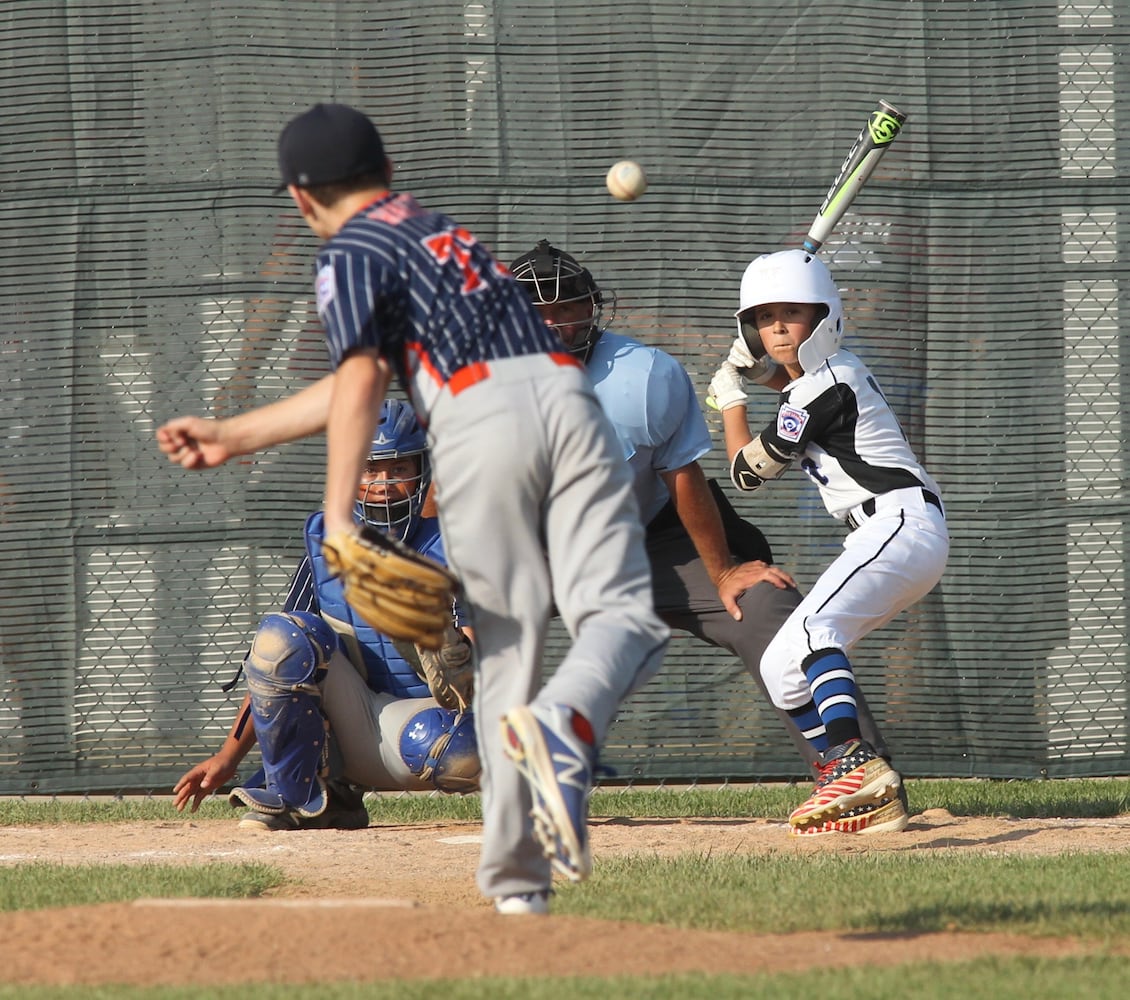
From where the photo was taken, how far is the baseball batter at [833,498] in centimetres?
529

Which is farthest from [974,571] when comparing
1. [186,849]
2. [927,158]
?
Result: [186,849]

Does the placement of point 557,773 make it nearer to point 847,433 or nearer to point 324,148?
point 324,148

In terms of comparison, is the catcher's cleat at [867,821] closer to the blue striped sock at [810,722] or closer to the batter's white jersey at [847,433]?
the blue striped sock at [810,722]

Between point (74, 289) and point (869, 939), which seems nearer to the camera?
point (869, 939)

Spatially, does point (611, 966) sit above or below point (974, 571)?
below

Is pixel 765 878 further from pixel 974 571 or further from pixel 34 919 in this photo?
pixel 974 571

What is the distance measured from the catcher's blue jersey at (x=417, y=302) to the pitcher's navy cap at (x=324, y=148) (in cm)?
10

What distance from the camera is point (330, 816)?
5.85 meters

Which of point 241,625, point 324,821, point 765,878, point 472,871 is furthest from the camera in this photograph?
point 241,625

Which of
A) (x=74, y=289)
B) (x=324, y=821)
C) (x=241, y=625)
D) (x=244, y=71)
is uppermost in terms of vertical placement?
(x=244, y=71)

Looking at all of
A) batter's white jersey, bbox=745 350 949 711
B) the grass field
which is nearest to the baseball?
batter's white jersey, bbox=745 350 949 711

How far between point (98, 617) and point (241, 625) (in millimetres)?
595

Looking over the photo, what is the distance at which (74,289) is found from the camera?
22.6 feet

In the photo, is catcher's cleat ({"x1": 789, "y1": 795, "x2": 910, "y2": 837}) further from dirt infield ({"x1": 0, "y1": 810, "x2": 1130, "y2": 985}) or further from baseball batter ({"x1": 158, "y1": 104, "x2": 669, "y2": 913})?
baseball batter ({"x1": 158, "y1": 104, "x2": 669, "y2": 913})
